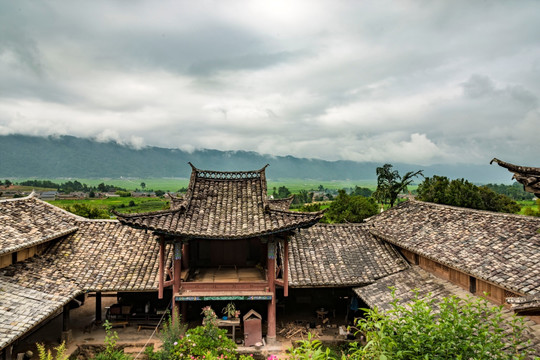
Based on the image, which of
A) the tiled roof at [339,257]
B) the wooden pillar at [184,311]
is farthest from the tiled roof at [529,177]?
the wooden pillar at [184,311]

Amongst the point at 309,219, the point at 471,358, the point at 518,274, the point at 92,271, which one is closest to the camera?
the point at 471,358

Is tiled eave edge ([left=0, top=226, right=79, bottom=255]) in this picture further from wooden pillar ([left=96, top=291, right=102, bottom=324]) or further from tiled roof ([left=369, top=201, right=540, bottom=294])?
tiled roof ([left=369, top=201, right=540, bottom=294])

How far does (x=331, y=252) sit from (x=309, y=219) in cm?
483

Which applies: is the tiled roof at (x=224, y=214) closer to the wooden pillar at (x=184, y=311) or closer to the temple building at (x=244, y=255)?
the temple building at (x=244, y=255)

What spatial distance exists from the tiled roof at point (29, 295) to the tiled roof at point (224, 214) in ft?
14.0

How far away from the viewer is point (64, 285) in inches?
593

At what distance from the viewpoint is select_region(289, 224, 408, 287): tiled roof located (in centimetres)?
1639

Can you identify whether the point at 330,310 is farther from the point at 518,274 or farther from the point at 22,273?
the point at 22,273

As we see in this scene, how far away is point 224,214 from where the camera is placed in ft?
52.5

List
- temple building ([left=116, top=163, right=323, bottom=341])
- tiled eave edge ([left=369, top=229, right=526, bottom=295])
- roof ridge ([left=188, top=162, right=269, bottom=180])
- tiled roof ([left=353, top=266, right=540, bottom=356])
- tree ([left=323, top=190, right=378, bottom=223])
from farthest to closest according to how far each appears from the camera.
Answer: tree ([left=323, top=190, right=378, bottom=223])
roof ridge ([left=188, top=162, right=269, bottom=180])
temple building ([left=116, top=163, right=323, bottom=341])
tiled roof ([left=353, top=266, right=540, bottom=356])
tiled eave edge ([left=369, top=229, right=526, bottom=295])

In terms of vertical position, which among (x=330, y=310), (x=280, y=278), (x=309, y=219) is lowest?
(x=330, y=310)

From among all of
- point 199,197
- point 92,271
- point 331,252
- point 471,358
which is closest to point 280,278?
point 331,252

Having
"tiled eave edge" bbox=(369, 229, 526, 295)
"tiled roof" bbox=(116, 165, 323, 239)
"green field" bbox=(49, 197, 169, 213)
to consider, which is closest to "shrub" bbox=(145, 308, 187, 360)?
"tiled roof" bbox=(116, 165, 323, 239)

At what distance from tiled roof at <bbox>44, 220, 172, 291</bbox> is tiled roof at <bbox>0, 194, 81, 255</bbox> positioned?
82 cm
